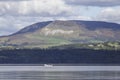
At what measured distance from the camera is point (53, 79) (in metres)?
113

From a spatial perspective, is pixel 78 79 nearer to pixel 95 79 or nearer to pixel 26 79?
pixel 95 79

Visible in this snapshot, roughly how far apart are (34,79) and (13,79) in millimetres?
5251

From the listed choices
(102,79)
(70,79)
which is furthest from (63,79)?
(102,79)

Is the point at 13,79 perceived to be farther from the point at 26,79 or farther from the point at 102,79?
the point at 102,79

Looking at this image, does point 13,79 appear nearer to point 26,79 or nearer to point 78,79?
point 26,79

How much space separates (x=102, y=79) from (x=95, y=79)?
1.56m

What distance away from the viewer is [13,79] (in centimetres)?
11694

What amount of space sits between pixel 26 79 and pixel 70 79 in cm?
1006

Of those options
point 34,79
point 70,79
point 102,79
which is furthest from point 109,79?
point 34,79

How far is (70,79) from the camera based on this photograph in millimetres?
112125

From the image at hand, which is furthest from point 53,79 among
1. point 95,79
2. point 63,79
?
point 95,79

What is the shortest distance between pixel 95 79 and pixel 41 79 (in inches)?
476

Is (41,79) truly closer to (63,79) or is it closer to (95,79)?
(63,79)

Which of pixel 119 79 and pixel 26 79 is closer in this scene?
pixel 119 79
